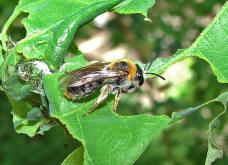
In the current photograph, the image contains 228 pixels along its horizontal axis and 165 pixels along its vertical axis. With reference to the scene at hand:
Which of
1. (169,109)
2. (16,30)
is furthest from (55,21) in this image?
(169,109)

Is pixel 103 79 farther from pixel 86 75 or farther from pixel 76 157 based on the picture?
pixel 76 157

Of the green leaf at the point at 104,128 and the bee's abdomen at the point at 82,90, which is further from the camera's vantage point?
the bee's abdomen at the point at 82,90

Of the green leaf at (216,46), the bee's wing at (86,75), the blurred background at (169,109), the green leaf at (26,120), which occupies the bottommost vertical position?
the blurred background at (169,109)

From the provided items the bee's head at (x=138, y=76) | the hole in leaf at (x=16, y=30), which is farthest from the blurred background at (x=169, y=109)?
the bee's head at (x=138, y=76)

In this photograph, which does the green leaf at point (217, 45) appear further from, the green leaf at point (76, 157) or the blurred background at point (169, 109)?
the blurred background at point (169, 109)

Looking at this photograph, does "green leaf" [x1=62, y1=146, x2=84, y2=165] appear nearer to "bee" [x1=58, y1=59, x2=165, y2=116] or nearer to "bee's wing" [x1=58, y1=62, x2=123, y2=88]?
"bee" [x1=58, y1=59, x2=165, y2=116]

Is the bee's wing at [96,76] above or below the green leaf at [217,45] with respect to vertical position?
below
